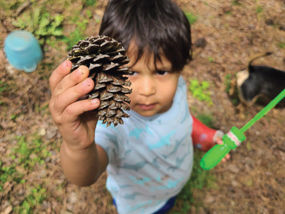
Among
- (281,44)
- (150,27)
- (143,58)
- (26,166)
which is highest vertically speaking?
(150,27)

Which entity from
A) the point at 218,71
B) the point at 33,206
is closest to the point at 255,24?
the point at 218,71

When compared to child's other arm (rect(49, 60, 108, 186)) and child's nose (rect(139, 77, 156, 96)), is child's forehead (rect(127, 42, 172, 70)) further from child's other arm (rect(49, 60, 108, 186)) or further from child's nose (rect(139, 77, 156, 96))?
child's other arm (rect(49, 60, 108, 186))

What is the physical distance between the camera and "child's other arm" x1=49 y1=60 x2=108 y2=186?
0.73 metres

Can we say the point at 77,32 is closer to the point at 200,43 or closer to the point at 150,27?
the point at 200,43

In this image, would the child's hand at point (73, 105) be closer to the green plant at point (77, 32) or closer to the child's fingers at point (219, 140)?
the child's fingers at point (219, 140)

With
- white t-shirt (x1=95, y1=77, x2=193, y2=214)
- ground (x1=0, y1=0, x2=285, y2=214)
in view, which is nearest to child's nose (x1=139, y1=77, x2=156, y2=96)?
white t-shirt (x1=95, y1=77, x2=193, y2=214)

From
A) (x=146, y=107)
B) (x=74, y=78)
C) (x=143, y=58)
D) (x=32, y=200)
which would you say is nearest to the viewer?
(x=74, y=78)

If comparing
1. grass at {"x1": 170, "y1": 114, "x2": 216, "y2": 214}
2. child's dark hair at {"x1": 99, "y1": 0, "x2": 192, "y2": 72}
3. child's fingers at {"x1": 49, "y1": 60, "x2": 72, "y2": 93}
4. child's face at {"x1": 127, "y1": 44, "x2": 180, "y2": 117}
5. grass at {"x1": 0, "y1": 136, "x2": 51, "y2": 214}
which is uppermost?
child's fingers at {"x1": 49, "y1": 60, "x2": 72, "y2": 93}

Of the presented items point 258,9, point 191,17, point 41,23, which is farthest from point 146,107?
point 258,9

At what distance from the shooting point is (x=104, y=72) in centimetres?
76

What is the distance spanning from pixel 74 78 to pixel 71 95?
0.06 metres

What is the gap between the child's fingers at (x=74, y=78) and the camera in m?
0.71

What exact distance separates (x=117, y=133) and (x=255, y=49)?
2.88 metres

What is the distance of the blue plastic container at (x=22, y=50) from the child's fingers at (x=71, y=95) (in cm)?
210
